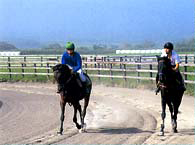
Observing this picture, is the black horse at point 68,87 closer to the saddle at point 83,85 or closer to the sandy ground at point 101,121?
the saddle at point 83,85

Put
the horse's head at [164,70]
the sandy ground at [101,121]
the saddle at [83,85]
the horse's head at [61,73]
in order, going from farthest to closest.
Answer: the saddle at [83,85] → the horse's head at [61,73] → the horse's head at [164,70] → the sandy ground at [101,121]

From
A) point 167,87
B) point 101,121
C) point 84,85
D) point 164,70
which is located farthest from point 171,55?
point 101,121

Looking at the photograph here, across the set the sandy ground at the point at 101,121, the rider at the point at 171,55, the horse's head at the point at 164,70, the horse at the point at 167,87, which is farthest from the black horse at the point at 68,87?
the rider at the point at 171,55

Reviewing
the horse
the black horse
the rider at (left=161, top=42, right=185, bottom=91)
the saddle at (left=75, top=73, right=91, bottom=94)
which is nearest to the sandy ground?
the horse

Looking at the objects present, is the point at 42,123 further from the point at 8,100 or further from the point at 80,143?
the point at 8,100

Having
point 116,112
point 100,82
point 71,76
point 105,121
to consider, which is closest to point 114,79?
point 100,82

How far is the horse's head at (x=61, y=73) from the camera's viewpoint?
33.8 feet

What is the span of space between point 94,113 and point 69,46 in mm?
3855

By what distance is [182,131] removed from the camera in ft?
34.6

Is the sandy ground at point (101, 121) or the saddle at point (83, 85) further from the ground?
the saddle at point (83, 85)

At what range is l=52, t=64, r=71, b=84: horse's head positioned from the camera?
10.3 m

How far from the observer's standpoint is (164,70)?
33.3ft

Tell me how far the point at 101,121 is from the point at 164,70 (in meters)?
2.90

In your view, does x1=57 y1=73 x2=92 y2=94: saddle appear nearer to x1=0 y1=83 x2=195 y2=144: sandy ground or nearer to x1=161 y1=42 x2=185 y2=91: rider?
x1=0 y1=83 x2=195 y2=144: sandy ground
